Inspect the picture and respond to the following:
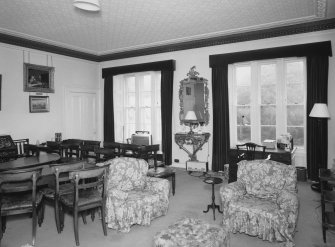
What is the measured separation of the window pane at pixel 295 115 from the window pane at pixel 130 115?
4446 millimetres

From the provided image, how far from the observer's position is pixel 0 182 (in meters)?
3.01

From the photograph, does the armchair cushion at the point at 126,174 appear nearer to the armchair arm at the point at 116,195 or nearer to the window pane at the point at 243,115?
the armchair arm at the point at 116,195

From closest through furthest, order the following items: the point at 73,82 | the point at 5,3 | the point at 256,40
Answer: the point at 5,3
the point at 256,40
the point at 73,82

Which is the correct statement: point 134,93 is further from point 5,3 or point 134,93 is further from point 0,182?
point 0,182

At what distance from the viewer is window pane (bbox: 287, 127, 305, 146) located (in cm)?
618

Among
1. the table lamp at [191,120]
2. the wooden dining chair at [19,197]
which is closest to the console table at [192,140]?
the table lamp at [191,120]

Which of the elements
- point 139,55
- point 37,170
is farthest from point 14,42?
point 37,170

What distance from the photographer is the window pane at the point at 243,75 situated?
6715 millimetres

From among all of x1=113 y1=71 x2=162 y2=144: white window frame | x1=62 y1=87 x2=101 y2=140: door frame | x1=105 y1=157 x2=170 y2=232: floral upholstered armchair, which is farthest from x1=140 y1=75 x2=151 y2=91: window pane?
x1=105 y1=157 x2=170 y2=232: floral upholstered armchair

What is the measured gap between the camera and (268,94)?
6496 mm

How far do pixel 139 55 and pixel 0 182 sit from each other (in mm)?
5905

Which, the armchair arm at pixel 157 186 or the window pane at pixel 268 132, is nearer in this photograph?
the armchair arm at pixel 157 186

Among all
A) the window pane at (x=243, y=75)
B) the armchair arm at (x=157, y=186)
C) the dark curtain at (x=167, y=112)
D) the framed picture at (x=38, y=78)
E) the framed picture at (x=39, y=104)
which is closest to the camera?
the armchair arm at (x=157, y=186)

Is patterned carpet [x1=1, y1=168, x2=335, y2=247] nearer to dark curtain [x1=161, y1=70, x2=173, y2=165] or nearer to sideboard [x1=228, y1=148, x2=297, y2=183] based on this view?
sideboard [x1=228, y1=148, x2=297, y2=183]
